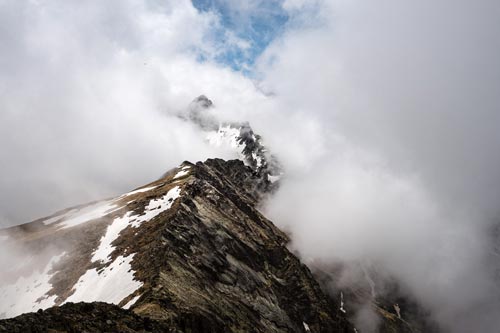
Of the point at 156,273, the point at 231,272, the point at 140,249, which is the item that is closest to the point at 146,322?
the point at 156,273

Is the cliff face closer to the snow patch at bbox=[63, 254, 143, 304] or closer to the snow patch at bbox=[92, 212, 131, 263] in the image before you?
the snow patch at bbox=[63, 254, 143, 304]

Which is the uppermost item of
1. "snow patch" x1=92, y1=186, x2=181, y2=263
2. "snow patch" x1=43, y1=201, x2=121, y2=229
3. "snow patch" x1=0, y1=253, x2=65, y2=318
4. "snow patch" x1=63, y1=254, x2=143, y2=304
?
"snow patch" x1=43, y1=201, x2=121, y2=229

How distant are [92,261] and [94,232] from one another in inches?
519

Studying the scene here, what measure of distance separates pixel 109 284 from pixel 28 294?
17291mm

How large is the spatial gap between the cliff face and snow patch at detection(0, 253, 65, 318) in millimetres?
202

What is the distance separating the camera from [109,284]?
45.5 m

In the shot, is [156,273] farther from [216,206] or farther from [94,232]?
[216,206]

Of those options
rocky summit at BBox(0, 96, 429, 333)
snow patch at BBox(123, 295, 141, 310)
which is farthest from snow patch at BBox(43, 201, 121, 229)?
snow patch at BBox(123, 295, 141, 310)

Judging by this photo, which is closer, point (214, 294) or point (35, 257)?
point (214, 294)

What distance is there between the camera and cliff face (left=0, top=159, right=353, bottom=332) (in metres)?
37.4

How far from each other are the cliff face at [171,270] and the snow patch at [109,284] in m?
0.18

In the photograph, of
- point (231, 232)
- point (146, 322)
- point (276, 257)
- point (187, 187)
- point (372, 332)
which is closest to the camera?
point (146, 322)

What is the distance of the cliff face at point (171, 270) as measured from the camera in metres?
37.4

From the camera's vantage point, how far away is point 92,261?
184 ft
